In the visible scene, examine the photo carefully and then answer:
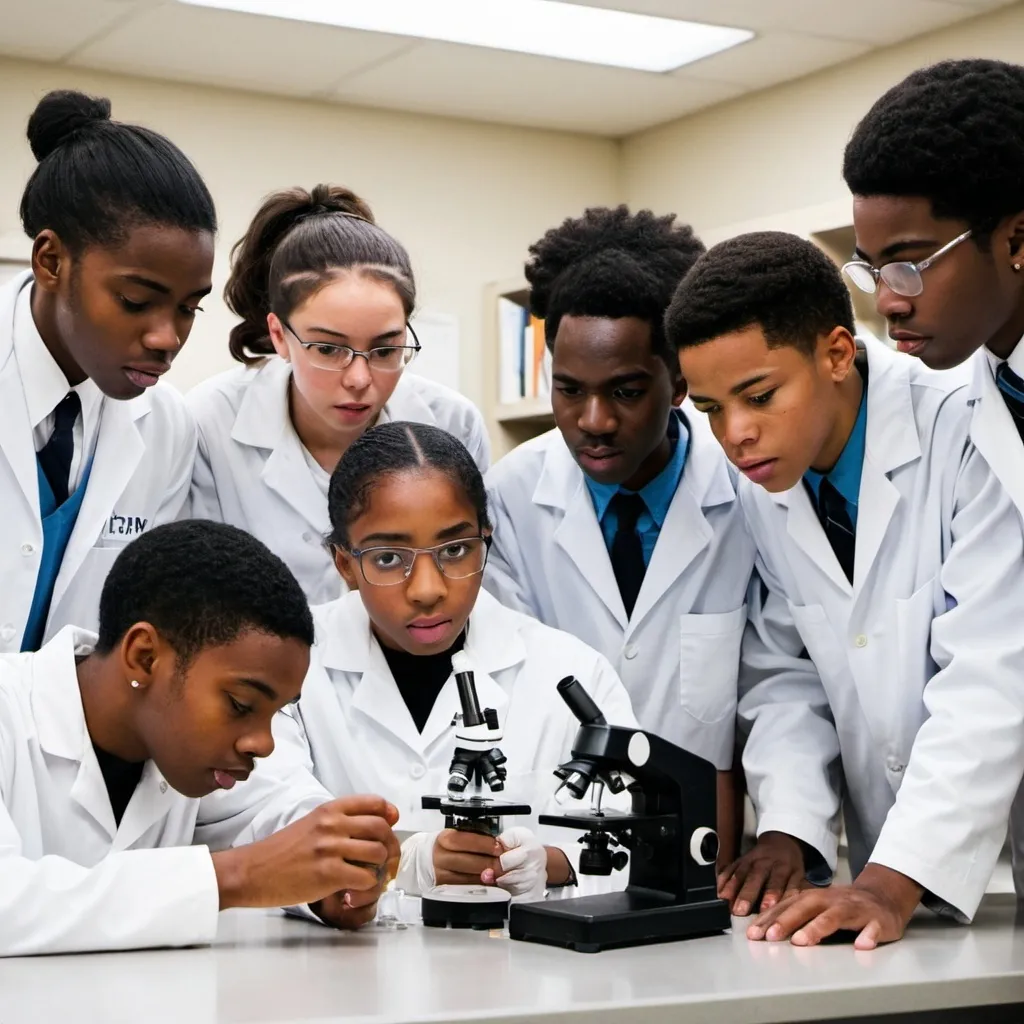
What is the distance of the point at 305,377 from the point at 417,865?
0.88m

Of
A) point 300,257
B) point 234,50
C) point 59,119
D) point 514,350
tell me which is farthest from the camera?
point 514,350

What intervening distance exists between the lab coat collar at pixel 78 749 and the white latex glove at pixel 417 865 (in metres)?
0.30

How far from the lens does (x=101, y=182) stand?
2.07 metres

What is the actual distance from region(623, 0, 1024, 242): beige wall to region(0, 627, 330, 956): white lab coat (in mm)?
3055

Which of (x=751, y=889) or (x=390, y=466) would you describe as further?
(x=390, y=466)

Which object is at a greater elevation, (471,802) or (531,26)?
(531,26)

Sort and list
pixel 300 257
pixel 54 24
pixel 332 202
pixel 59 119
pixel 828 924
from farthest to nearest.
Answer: pixel 54 24 < pixel 332 202 < pixel 300 257 < pixel 59 119 < pixel 828 924

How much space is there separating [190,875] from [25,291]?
1.07 meters

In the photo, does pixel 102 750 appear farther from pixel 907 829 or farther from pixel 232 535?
pixel 907 829

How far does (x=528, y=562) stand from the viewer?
8.11ft

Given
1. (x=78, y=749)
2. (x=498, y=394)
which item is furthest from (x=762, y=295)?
(x=498, y=394)

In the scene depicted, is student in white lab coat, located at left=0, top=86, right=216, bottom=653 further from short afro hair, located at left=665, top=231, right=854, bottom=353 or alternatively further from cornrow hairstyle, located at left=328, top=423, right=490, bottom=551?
short afro hair, located at left=665, top=231, right=854, bottom=353

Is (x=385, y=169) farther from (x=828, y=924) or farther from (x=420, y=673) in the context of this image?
(x=828, y=924)

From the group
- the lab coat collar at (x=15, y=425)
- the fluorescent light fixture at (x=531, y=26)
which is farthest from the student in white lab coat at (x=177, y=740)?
the fluorescent light fixture at (x=531, y=26)
